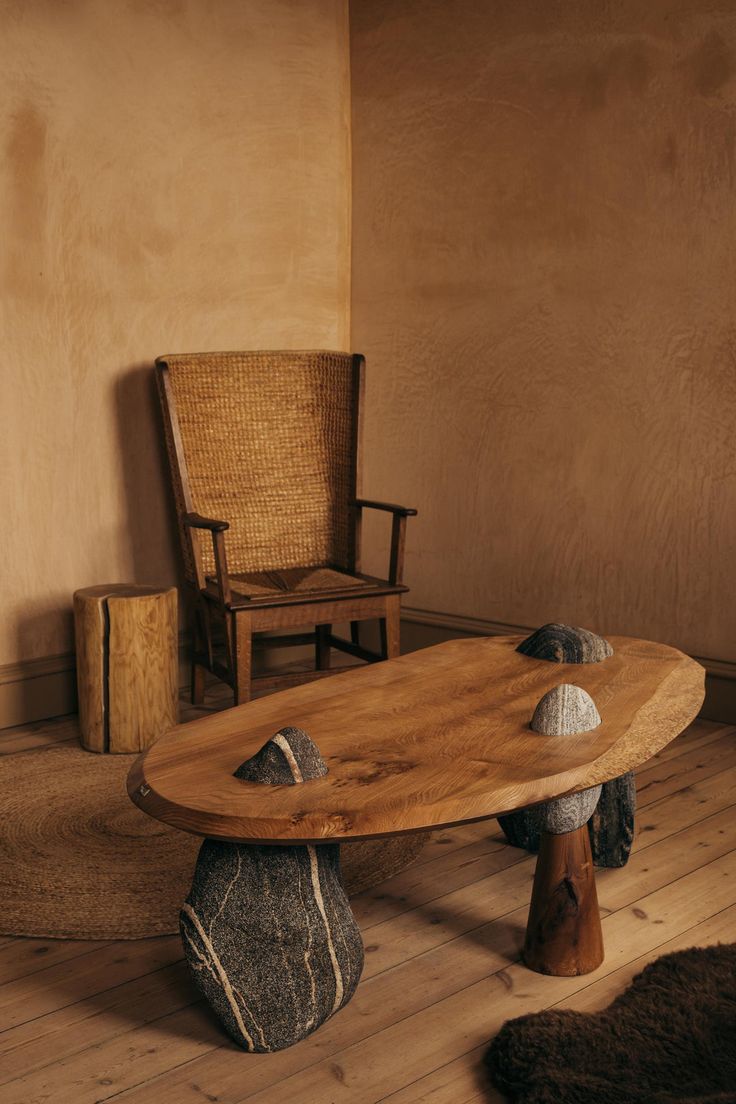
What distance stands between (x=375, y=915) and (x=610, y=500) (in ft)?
6.17

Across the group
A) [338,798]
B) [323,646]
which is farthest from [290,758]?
[323,646]

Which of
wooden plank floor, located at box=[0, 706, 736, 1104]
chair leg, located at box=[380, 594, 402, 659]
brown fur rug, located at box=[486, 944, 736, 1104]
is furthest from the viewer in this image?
chair leg, located at box=[380, 594, 402, 659]

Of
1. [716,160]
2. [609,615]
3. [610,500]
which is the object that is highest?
[716,160]

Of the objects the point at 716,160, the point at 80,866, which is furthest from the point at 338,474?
the point at 80,866

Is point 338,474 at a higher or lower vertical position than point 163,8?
lower

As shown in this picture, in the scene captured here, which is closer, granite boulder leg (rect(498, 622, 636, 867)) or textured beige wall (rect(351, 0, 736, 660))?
granite boulder leg (rect(498, 622, 636, 867))

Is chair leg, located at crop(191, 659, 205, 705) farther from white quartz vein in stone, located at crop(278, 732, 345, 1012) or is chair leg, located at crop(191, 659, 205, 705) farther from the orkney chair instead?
white quartz vein in stone, located at crop(278, 732, 345, 1012)

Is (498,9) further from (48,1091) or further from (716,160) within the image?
(48,1091)

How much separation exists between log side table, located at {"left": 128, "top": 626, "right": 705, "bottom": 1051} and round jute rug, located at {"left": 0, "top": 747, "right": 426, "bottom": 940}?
1.64 ft

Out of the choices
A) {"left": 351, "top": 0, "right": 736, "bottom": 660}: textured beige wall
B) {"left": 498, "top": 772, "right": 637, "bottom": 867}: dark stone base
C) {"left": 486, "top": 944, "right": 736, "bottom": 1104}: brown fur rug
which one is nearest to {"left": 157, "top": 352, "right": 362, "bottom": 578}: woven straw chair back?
{"left": 351, "top": 0, "right": 736, "bottom": 660}: textured beige wall

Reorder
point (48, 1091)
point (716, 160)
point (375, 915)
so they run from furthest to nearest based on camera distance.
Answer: point (716, 160), point (375, 915), point (48, 1091)

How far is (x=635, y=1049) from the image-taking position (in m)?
1.87

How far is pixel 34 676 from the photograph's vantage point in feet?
12.4

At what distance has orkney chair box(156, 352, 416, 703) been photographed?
12.4ft
